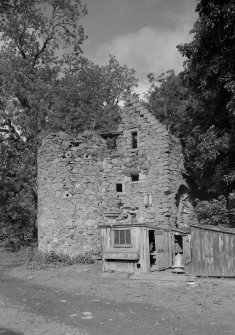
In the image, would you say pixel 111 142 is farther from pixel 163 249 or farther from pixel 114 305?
pixel 114 305

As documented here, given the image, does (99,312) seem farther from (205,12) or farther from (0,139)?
(0,139)

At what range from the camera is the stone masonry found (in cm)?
1498

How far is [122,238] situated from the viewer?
43.5 feet

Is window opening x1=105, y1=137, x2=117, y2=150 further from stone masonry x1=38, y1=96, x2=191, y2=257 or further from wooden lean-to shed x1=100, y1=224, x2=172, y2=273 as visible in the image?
wooden lean-to shed x1=100, y1=224, x2=172, y2=273

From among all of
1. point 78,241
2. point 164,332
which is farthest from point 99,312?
point 78,241

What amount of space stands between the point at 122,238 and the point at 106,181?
3.16 m

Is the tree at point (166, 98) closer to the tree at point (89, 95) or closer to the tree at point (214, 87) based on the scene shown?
the tree at point (89, 95)

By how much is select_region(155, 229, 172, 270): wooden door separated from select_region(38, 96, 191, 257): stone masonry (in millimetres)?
857

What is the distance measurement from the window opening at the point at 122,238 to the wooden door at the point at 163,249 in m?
0.98

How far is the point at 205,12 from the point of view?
14234 millimetres

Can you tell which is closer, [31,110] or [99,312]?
[99,312]

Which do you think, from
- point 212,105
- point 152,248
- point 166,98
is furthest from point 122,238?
point 166,98

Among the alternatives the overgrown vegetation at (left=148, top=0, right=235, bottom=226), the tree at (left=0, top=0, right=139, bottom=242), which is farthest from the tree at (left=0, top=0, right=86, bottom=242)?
the overgrown vegetation at (left=148, top=0, right=235, bottom=226)

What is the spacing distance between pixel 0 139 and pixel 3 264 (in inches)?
368
